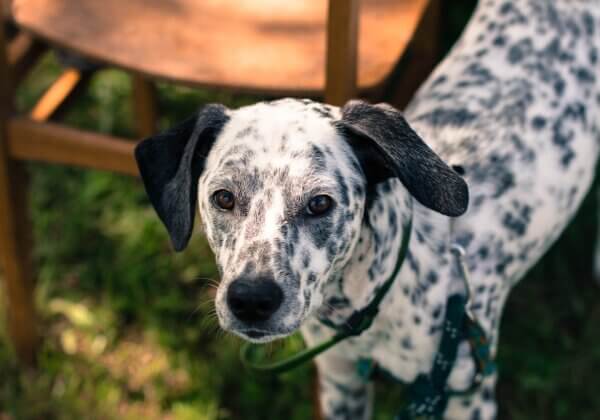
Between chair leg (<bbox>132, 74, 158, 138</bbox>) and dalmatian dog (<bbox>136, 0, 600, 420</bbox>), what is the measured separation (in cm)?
143

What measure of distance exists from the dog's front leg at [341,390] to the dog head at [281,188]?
55 centimetres

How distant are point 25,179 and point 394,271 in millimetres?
1377

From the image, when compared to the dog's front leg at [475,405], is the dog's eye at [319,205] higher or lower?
higher

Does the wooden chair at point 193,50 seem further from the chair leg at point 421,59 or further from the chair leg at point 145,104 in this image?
the chair leg at point 145,104

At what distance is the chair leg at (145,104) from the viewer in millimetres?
3402

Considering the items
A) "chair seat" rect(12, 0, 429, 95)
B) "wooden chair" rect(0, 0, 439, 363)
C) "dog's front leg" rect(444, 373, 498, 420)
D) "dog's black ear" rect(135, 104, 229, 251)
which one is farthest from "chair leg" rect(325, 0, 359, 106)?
"dog's front leg" rect(444, 373, 498, 420)

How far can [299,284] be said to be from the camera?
1591 mm

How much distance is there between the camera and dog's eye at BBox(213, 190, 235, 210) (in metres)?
1.65

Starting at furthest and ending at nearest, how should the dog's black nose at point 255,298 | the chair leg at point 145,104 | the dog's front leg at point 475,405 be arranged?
1. the chair leg at point 145,104
2. the dog's front leg at point 475,405
3. the dog's black nose at point 255,298

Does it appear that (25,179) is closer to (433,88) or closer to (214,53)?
(214,53)

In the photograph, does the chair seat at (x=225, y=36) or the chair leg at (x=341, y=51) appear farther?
the chair seat at (x=225, y=36)

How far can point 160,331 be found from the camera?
9.87ft

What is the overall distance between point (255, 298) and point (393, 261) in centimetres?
42

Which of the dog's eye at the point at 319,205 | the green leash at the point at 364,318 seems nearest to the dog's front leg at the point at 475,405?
the green leash at the point at 364,318
